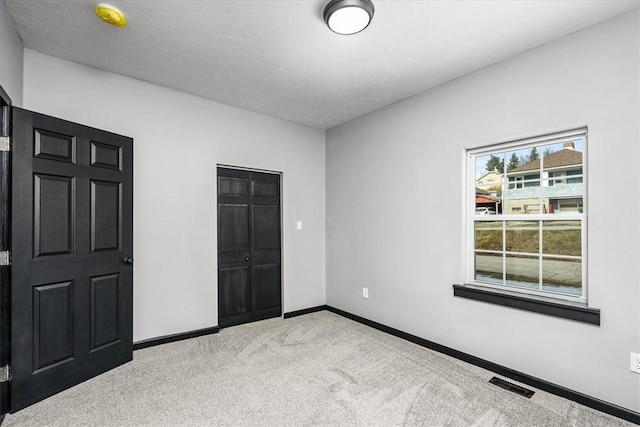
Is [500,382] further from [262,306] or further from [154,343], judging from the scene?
[154,343]

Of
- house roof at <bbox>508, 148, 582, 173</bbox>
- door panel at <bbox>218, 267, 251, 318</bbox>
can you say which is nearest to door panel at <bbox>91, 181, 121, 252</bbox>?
door panel at <bbox>218, 267, 251, 318</bbox>

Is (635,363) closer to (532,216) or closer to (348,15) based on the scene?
(532,216)

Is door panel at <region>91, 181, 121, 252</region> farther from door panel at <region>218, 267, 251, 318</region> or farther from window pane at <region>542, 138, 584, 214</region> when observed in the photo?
window pane at <region>542, 138, 584, 214</region>

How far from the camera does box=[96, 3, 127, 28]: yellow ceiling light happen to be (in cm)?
211

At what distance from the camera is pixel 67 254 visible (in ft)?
8.27

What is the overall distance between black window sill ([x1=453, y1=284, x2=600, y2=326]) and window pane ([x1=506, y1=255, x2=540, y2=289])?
13cm

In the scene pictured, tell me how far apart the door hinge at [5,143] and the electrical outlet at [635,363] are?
4.51 m

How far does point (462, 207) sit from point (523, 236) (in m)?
0.57

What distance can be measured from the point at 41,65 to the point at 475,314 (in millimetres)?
4445

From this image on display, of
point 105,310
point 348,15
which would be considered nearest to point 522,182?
point 348,15

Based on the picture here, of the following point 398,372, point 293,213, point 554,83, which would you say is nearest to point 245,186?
point 293,213

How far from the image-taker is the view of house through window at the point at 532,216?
8.02 ft

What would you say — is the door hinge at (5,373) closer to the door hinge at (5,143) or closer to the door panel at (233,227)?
the door hinge at (5,143)

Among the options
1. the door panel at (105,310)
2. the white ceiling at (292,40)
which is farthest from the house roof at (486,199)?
the door panel at (105,310)
